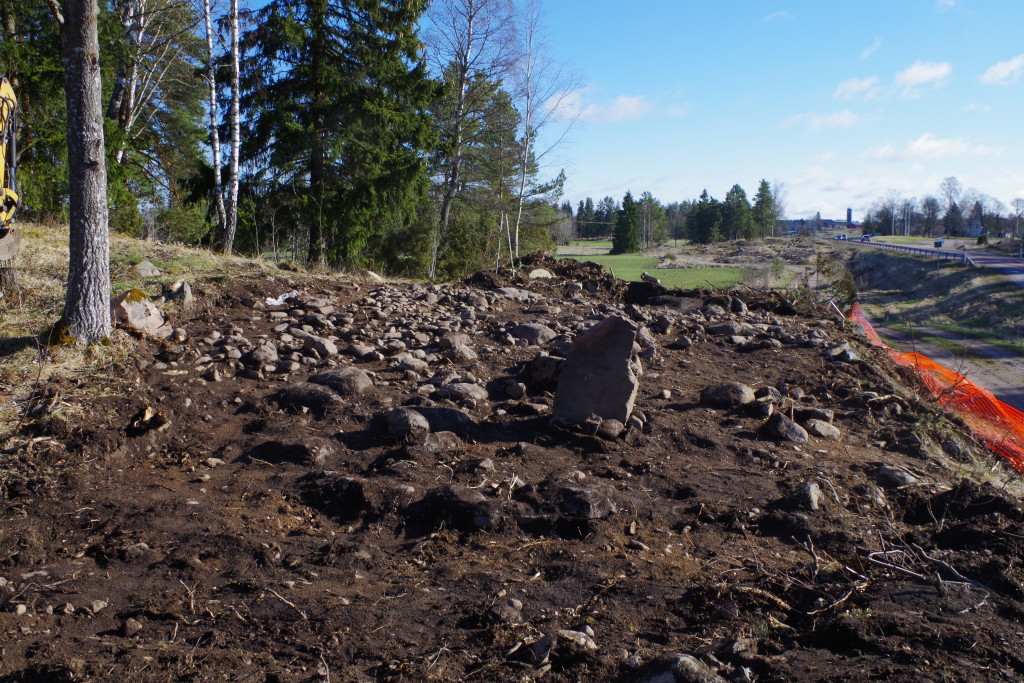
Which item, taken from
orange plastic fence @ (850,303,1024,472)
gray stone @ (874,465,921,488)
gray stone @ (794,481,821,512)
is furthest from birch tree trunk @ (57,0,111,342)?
orange plastic fence @ (850,303,1024,472)

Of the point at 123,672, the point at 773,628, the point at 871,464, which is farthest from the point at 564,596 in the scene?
the point at 871,464

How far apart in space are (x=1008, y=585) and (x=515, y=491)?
7.54 feet

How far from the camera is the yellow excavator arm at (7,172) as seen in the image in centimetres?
638

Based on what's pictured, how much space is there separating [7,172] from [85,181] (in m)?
2.01

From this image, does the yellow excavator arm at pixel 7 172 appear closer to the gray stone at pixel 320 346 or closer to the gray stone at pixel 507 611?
the gray stone at pixel 320 346

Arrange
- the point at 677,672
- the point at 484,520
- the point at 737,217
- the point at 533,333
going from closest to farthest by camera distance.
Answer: the point at 677,672
the point at 484,520
the point at 533,333
the point at 737,217

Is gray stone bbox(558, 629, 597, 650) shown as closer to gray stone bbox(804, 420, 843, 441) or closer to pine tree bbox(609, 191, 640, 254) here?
gray stone bbox(804, 420, 843, 441)

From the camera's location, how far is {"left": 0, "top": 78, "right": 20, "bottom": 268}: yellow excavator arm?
6.38 meters

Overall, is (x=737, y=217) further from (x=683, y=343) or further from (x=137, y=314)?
(x=137, y=314)

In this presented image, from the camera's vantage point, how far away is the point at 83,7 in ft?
17.5

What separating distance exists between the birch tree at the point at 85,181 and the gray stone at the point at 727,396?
4911 millimetres

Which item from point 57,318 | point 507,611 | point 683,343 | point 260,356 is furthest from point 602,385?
point 57,318

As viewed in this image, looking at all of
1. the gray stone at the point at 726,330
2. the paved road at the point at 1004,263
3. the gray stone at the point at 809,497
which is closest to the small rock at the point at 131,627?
the gray stone at the point at 809,497

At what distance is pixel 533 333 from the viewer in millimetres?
7055
